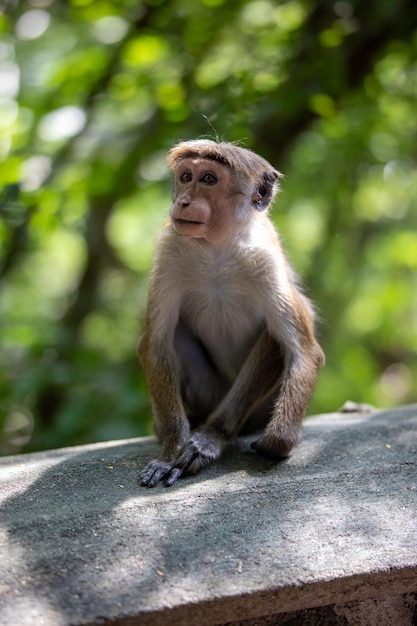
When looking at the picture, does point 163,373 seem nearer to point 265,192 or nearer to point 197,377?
point 197,377

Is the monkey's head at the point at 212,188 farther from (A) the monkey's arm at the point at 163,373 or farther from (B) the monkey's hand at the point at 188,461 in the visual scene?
(B) the monkey's hand at the point at 188,461

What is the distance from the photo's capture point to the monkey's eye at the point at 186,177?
4930 millimetres

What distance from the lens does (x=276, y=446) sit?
15.5 ft

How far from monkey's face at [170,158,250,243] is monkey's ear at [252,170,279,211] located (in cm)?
18

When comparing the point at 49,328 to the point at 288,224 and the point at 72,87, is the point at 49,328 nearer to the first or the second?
the point at 72,87

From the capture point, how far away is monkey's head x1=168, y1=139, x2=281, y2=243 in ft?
15.8

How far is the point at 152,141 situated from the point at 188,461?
15.0 ft

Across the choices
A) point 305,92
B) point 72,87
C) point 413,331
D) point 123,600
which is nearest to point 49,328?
point 72,87

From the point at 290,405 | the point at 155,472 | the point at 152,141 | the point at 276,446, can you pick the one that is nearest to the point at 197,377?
the point at 290,405

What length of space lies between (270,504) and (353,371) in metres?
8.94

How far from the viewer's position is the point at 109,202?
9.96 m

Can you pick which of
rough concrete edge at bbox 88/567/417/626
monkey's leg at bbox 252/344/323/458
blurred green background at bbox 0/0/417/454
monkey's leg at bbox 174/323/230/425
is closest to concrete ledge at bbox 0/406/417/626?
rough concrete edge at bbox 88/567/417/626

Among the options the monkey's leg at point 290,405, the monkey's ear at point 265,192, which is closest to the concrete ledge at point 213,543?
the monkey's leg at point 290,405

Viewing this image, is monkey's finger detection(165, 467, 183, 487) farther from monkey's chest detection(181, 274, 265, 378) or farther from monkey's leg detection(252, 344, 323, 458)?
monkey's chest detection(181, 274, 265, 378)
